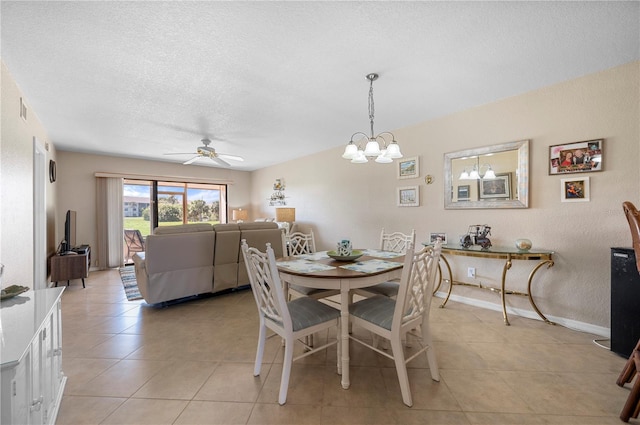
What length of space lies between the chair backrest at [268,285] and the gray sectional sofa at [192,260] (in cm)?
183

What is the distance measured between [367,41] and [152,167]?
19.0 feet

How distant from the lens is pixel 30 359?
1030 mm

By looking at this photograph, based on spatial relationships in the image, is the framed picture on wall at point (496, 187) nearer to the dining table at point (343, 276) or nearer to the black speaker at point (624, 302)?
the black speaker at point (624, 302)

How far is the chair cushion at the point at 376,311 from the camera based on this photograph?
5.35 feet

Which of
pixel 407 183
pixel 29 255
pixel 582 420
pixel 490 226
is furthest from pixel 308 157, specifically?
pixel 582 420

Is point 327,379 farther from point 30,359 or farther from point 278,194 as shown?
point 278,194

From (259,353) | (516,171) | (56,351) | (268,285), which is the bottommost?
(259,353)

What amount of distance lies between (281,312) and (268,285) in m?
0.19

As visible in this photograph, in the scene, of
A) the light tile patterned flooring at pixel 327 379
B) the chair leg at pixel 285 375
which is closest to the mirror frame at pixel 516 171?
the light tile patterned flooring at pixel 327 379

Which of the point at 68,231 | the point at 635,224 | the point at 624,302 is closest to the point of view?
the point at 635,224

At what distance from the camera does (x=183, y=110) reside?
3.02m

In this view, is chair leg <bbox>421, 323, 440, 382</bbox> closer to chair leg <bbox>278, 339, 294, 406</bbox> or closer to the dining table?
the dining table

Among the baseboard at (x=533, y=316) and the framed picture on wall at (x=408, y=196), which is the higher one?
the framed picture on wall at (x=408, y=196)

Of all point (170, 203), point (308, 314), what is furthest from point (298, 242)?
point (170, 203)
